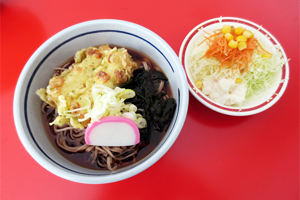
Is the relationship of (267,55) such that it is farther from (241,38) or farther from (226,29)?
(226,29)

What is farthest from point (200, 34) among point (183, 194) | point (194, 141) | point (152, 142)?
point (183, 194)

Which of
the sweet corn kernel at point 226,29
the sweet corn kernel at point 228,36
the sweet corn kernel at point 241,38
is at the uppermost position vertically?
the sweet corn kernel at point 226,29

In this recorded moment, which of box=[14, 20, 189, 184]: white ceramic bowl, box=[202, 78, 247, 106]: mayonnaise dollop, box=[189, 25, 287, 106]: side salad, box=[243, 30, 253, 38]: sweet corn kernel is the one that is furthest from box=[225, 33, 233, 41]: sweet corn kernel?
box=[14, 20, 189, 184]: white ceramic bowl

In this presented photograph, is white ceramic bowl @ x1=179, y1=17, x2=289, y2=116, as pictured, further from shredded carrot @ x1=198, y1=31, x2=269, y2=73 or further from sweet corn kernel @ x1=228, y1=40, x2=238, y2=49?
sweet corn kernel @ x1=228, y1=40, x2=238, y2=49

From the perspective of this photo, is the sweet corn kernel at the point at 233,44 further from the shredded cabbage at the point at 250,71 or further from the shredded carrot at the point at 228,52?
the shredded cabbage at the point at 250,71

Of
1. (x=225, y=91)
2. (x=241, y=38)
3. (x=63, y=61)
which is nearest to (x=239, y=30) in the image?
(x=241, y=38)

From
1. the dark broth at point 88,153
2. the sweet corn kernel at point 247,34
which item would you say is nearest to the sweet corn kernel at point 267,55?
the sweet corn kernel at point 247,34
